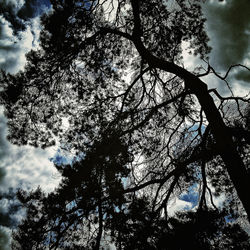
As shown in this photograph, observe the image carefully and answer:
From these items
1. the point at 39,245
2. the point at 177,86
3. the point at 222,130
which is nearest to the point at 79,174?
the point at 39,245

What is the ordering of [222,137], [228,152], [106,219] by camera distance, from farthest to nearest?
[106,219]
[222,137]
[228,152]

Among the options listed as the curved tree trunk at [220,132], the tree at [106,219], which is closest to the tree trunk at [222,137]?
the curved tree trunk at [220,132]

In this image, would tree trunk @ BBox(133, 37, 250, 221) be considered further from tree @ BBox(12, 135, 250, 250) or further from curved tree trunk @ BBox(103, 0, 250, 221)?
tree @ BBox(12, 135, 250, 250)

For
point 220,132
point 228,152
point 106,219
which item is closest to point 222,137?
point 220,132

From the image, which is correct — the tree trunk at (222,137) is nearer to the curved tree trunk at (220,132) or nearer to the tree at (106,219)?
the curved tree trunk at (220,132)

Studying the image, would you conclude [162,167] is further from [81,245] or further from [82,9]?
[82,9]

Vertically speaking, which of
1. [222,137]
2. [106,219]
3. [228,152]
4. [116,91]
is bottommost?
[106,219]

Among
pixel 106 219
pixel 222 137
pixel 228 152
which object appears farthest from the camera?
pixel 106 219

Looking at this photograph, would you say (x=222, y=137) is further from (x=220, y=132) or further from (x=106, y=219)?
(x=106, y=219)

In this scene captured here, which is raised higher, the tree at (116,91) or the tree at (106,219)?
the tree at (116,91)

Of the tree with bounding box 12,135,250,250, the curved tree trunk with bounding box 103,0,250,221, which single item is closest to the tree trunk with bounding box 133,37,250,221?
the curved tree trunk with bounding box 103,0,250,221

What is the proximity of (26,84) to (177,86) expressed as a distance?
3.81 m

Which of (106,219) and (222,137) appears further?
(106,219)

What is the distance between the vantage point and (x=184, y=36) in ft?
13.1
